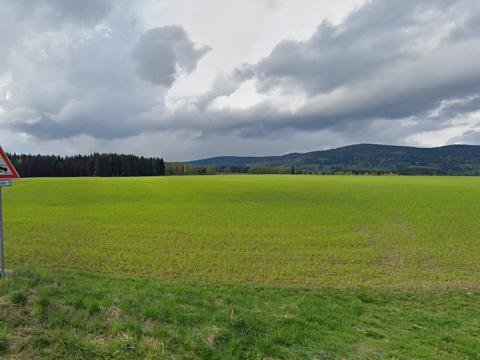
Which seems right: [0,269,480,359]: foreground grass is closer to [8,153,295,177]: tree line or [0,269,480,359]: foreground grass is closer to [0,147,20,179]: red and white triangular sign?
[0,147,20,179]: red and white triangular sign

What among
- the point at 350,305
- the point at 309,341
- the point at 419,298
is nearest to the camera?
the point at 309,341

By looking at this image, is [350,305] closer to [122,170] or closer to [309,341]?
[309,341]

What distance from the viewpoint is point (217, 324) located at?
569 centimetres

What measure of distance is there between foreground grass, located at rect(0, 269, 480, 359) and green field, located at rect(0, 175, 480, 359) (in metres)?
0.03

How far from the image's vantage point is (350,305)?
8086mm

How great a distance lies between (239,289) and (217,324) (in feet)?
12.4

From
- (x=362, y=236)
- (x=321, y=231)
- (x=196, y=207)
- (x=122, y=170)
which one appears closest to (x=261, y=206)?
(x=196, y=207)

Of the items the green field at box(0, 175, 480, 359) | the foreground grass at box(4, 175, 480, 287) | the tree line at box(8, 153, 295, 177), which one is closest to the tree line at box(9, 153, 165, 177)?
the tree line at box(8, 153, 295, 177)

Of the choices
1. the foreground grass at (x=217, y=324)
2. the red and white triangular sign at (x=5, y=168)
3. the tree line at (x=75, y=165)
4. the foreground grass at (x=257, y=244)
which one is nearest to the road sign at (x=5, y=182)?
the red and white triangular sign at (x=5, y=168)

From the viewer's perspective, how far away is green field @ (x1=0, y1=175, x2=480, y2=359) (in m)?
5.05

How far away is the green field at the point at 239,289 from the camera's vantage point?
5.05 meters

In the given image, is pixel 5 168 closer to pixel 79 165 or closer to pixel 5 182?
pixel 5 182

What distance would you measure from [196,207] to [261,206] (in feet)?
26.9

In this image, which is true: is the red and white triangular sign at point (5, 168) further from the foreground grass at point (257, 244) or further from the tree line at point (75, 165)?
the tree line at point (75, 165)
